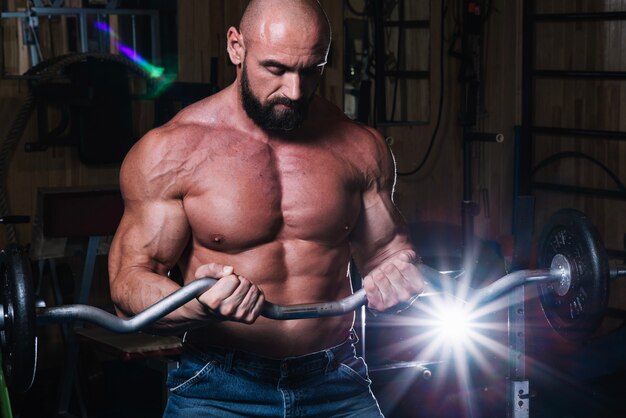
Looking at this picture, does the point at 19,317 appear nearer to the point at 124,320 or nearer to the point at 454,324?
the point at 124,320

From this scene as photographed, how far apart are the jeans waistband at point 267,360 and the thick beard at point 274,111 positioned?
55 cm

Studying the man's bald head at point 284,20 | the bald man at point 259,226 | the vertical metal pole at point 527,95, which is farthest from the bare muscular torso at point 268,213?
the vertical metal pole at point 527,95

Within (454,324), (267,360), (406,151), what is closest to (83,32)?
(406,151)

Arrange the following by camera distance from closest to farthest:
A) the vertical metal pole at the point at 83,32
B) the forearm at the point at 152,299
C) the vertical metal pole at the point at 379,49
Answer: the forearm at the point at 152,299
the vertical metal pole at the point at 83,32
the vertical metal pole at the point at 379,49

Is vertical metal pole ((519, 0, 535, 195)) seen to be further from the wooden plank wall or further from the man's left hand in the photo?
the man's left hand

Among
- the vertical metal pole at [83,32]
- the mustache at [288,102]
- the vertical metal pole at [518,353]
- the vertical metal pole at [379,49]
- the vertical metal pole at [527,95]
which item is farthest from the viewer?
the vertical metal pole at [527,95]

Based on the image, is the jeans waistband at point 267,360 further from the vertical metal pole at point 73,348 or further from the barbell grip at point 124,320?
the vertical metal pole at point 73,348

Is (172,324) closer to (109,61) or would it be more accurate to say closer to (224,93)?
(224,93)

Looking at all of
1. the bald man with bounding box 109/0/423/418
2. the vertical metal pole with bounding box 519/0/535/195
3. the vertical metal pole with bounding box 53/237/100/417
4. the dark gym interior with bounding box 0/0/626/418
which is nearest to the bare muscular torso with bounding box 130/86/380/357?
the bald man with bounding box 109/0/423/418

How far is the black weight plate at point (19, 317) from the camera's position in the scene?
6.48ft

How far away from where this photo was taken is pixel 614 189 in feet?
19.2

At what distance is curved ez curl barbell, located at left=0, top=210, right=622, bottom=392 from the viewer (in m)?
2.01

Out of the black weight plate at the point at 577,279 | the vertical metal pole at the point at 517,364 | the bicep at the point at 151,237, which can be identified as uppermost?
the bicep at the point at 151,237

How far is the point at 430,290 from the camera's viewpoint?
2.34 metres
